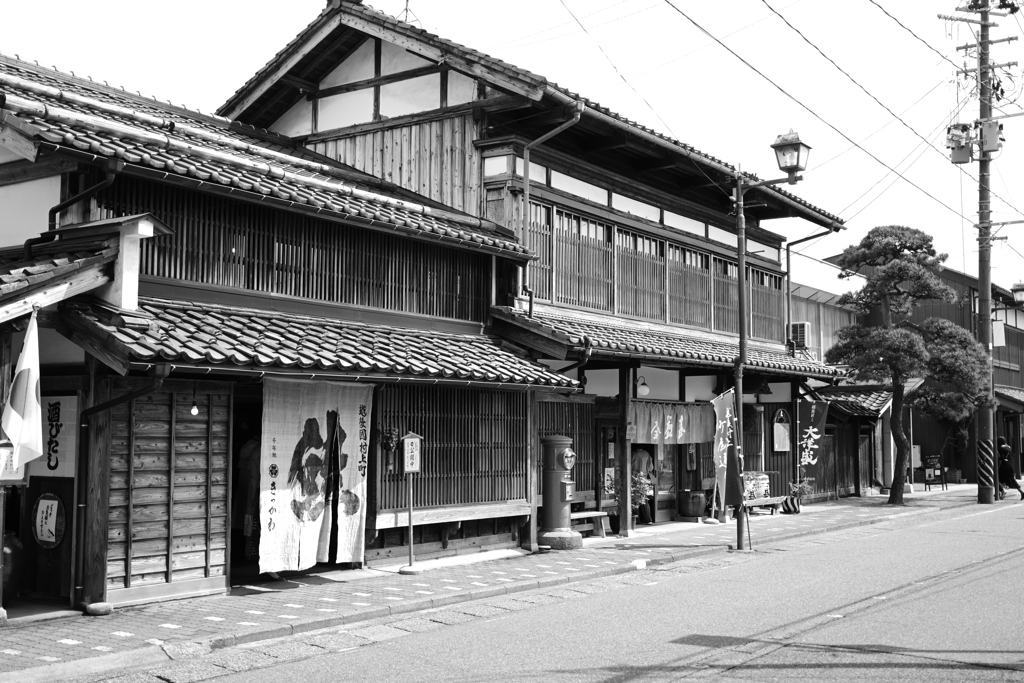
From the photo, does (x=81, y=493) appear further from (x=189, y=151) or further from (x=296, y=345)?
(x=189, y=151)

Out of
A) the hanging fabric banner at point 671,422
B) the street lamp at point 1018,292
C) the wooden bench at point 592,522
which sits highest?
the street lamp at point 1018,292

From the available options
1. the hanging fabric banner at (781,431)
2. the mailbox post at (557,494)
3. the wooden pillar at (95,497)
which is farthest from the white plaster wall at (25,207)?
the hanging fabric banner at (781,431)

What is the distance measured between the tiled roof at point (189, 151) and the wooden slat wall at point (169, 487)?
2542 millimetres

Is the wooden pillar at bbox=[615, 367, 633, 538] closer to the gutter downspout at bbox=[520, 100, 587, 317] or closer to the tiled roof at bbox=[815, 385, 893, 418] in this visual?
the gutter downspout at bbox=[520, 100, 587, 317]

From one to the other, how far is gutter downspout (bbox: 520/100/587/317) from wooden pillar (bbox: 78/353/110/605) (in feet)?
24.8

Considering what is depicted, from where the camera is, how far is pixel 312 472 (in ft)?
41.0

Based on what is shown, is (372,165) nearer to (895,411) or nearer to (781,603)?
(781,603)

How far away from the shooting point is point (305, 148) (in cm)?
1966

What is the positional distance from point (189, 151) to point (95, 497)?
15.2 feet

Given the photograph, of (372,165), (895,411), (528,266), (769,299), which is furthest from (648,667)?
(895,411)

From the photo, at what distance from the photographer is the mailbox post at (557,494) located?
53.0ft

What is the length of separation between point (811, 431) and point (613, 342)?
35.2 feet

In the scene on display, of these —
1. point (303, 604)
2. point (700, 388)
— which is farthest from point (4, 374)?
point (700, 388)

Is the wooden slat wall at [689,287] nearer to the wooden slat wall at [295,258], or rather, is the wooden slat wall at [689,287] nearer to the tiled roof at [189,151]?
the tiled roof at [189,151]
